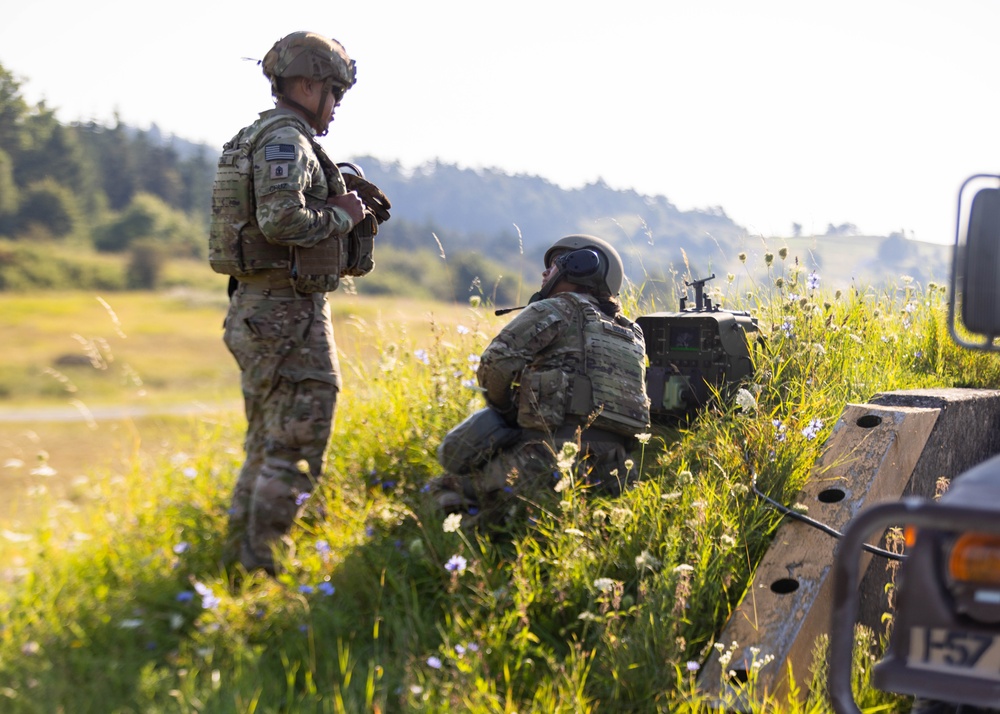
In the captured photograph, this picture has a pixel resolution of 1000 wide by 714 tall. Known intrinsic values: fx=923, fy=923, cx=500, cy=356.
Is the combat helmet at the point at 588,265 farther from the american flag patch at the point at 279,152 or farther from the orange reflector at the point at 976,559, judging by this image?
the orange reflector at the point at 976,559

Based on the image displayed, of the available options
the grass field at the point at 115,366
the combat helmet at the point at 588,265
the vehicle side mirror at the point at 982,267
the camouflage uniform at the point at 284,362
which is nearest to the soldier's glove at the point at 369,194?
the camouflage uniform at the point at 284,362

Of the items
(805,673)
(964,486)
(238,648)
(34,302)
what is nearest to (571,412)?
(805,673)

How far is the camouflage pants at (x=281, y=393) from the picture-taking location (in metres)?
4.18

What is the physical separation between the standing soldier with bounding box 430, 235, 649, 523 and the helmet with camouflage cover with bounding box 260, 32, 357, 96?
4.72 ft

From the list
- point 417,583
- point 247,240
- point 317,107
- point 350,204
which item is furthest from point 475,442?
point 317,107

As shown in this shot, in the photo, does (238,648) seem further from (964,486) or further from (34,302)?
(34,302)

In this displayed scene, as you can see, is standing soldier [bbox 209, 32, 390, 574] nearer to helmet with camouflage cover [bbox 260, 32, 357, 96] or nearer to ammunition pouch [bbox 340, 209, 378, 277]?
helmet with camouflage cover [bbox 260, 32, 357, 96]

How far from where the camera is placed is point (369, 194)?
4.61 metres

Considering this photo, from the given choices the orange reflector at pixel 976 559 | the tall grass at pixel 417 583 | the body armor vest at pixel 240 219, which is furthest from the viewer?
the body armor vest at pixel 240 219

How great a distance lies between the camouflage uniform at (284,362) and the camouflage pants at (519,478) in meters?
0.69

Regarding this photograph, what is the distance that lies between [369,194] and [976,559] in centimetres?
351

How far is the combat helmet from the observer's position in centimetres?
450

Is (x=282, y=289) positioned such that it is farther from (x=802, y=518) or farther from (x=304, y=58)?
(x=802, y=518)

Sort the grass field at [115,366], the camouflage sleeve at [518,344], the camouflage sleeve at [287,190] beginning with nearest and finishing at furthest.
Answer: the camouflage sleeve at [287,190]
the camouflage sleeve at [518,344]
the grass field at [115,366]
